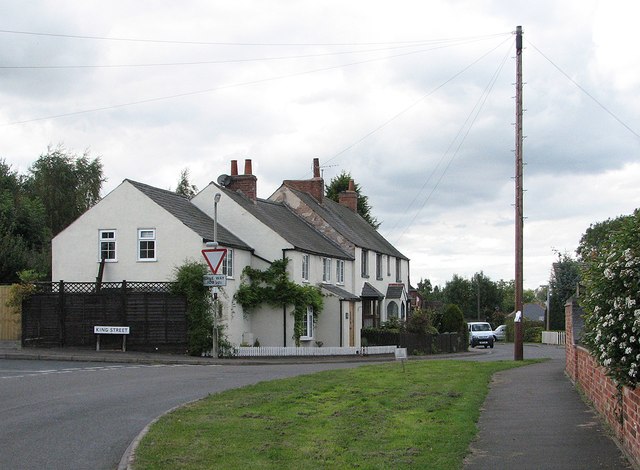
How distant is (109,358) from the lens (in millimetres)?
28250

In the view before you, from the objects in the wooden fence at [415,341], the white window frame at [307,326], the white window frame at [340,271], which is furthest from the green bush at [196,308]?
the white window frame at [340,271]

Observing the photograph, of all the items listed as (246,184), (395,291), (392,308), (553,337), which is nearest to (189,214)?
(246,184)

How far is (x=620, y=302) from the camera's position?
28.0ft

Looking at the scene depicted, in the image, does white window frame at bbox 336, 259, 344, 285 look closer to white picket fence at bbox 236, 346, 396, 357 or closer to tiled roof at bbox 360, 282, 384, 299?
tiled roof at bbox 360, 282, 384, 299

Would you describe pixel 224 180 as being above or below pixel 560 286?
above

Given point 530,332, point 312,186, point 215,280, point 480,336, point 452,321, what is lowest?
point 530,332

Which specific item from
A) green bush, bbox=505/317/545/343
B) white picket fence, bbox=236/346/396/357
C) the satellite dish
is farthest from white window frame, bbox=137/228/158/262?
green bush, bbox=505/317/545/343

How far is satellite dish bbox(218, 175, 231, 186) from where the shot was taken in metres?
43.4

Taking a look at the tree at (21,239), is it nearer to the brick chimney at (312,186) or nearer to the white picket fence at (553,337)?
the brick chimney at (312,186)

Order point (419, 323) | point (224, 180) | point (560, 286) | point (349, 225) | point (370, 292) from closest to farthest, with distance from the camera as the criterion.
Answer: point (224, 180) → point (419, 323) → point (370, 292) → point (349, 225) → point (560, 286)

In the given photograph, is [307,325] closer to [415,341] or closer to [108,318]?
[415,341]

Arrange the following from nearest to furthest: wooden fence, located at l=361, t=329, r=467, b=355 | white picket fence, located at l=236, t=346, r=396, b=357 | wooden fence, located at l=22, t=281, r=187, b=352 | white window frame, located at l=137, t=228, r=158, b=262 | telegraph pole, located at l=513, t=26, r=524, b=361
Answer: telegraph pole, located at l=513, t=26, r=524, b=361
wooden fence, located at l=22, t=281, r=187, b=352
white picket fence, located at l=236, t=346, r=396, b=357
white window frame, located at l=137, t=228, r=158, b=262
wooden fence, located at l=361, t=329, r=467, b=355

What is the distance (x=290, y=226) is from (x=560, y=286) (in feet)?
121

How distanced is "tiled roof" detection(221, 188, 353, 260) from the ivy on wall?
1793 millimetres
